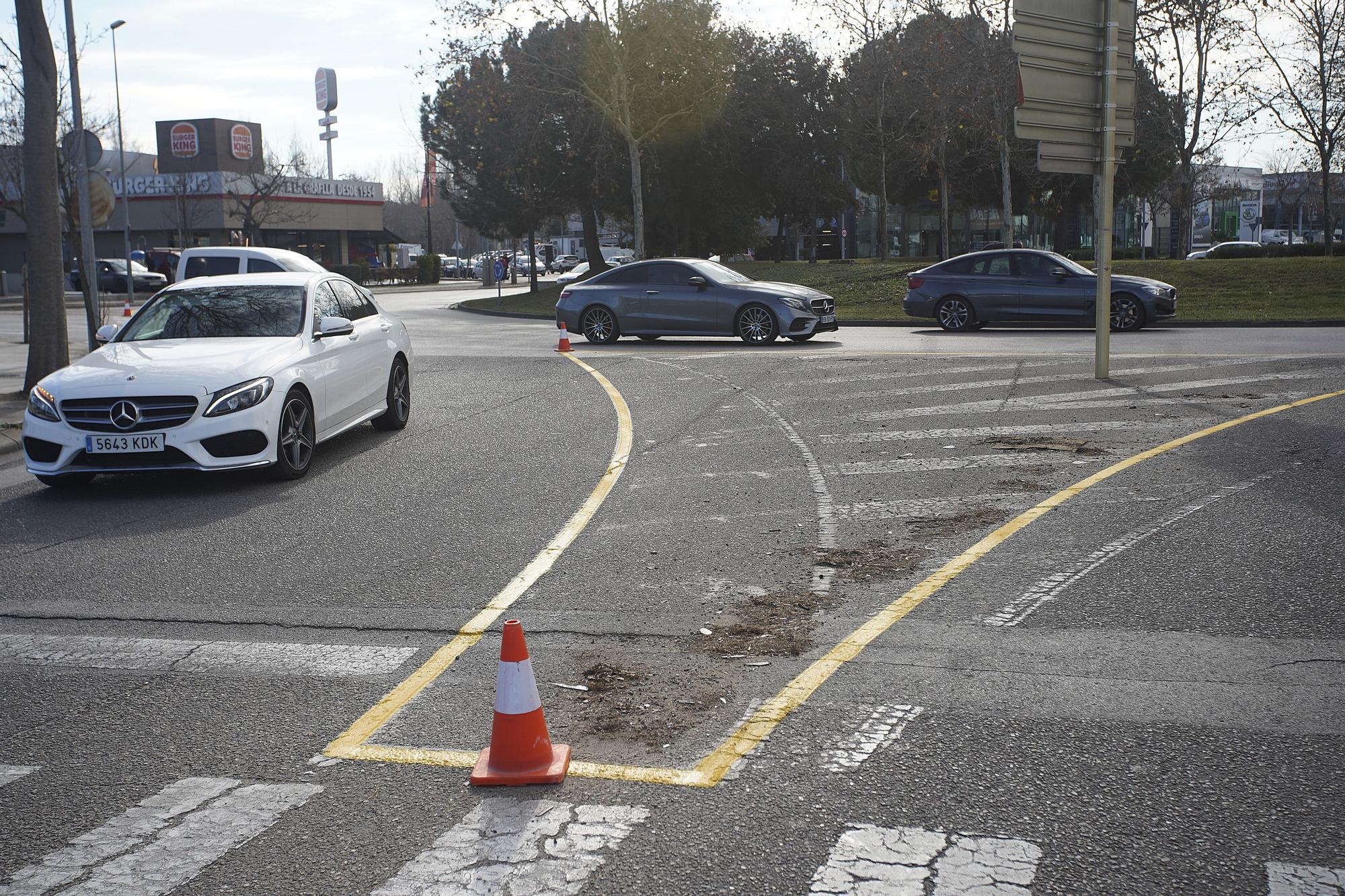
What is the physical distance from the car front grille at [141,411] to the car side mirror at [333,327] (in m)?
1.49

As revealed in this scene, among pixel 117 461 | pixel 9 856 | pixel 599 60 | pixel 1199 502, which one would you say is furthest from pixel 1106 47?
pixel 599 60

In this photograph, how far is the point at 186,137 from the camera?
69.4 meters

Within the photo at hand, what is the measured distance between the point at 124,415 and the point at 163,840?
5.69 meters

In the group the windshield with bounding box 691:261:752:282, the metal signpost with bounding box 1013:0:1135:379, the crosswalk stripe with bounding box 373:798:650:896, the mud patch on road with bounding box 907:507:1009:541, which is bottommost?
the crosswalk stripe with bounding box 373:798:650:896

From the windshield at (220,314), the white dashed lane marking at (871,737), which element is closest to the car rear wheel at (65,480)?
the windshield at (220,314)

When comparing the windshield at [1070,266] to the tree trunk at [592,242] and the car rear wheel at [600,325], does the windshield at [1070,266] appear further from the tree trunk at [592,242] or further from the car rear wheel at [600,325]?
the tree trunk at [592,242]

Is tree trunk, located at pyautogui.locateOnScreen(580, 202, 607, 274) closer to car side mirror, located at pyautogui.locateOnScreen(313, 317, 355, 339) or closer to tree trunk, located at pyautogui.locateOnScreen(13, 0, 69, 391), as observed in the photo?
tree trunk, located at pyautogui.locateOnScreen(13, 0, 69, 391)

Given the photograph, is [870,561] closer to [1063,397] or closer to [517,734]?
[517,734]

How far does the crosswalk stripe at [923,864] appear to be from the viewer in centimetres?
314

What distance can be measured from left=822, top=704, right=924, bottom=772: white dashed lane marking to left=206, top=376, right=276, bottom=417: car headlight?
584cm

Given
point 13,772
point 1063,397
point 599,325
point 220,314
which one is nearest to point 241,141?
point 599,325

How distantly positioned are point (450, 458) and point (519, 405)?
10.9 ft

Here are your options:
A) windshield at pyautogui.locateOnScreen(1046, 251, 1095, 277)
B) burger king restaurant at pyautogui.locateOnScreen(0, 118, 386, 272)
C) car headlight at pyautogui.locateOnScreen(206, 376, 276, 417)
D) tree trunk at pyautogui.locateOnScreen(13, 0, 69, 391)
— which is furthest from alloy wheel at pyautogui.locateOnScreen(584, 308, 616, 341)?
burger king restaurant at pyautogui.locateOnScreen(0, 118, 386, 272)

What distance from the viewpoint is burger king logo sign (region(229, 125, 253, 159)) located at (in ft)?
229
